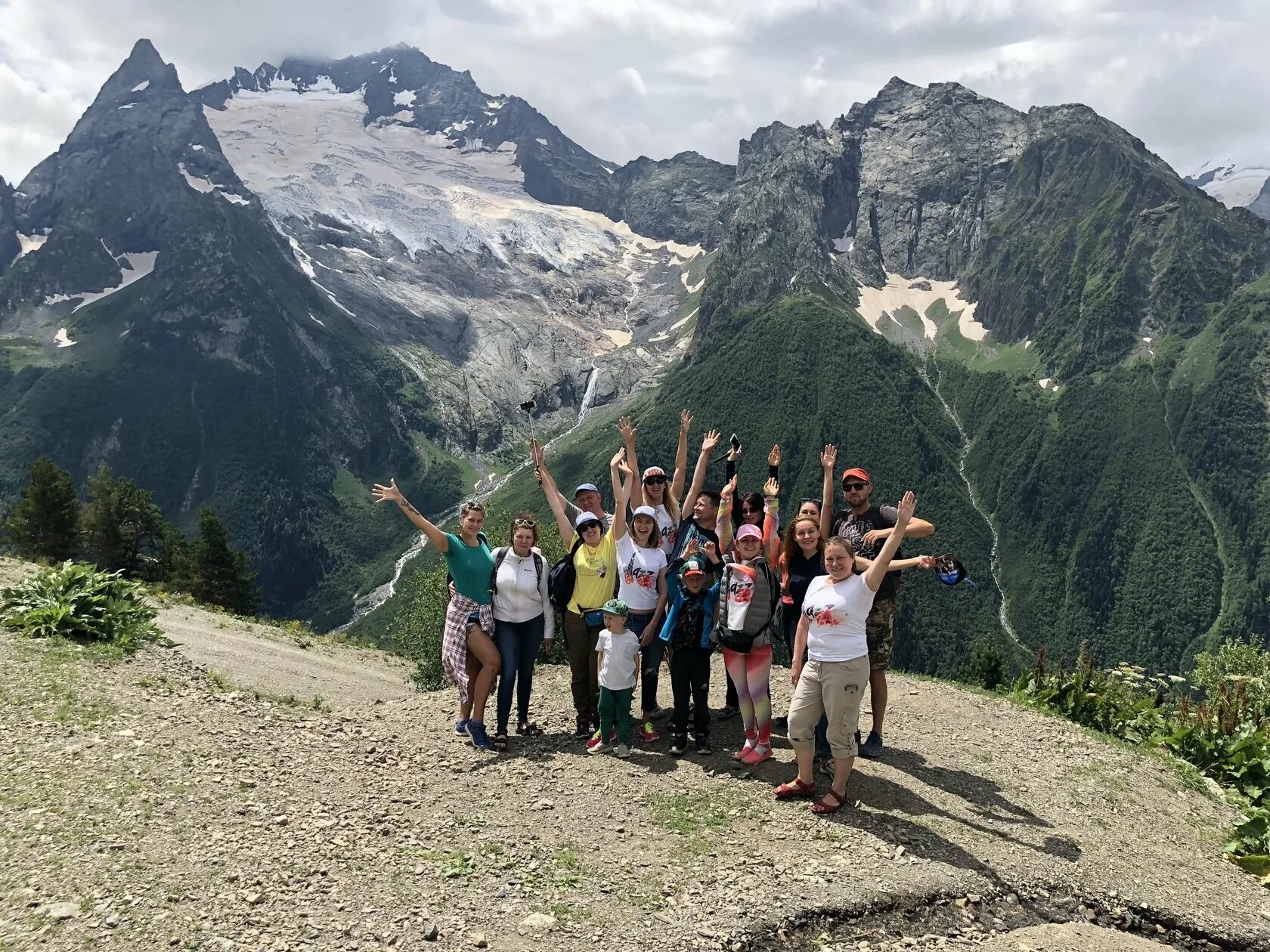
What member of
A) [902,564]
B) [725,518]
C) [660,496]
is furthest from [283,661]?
[902,564]

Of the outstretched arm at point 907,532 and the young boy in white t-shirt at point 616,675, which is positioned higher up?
the outstretched arm at point 907,532

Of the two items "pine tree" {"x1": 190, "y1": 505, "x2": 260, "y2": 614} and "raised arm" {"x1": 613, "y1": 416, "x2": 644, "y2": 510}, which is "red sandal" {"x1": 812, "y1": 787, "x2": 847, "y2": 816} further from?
"pine tree" {"x1": 190, "y1": 505, "x2": 260, "y2": 614}

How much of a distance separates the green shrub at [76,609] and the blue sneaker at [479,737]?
6.67m

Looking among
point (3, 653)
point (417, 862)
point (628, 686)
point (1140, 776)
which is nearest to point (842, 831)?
point (628, 686)

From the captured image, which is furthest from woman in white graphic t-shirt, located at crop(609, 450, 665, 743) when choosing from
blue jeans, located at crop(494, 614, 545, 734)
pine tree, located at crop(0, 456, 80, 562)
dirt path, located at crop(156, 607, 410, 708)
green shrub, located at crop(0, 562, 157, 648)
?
pine tree, located at crop(0, 456, 80, 562)

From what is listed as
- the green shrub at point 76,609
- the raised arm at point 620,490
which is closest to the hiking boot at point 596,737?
the raised arm at point 620,490

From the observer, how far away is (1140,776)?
12.6 m

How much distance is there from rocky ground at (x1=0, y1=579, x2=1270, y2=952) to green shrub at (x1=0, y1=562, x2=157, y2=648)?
85cm

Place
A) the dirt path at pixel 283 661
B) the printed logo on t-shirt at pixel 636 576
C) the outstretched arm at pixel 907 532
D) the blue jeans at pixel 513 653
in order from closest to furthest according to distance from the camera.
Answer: the outstretched arm at pixel 907 532 < the printed logo on t-shirt at pixel 636 576 < the blue jeans at pixel 513 653 < the dirt path at pixel 283 661

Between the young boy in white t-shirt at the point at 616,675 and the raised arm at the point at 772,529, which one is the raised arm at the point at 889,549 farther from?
the young boy in white t-shirt at the point at 616,675

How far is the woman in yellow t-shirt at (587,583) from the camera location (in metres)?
11.2

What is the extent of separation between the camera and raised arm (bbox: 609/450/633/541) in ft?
36.6

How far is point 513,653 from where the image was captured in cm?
1142

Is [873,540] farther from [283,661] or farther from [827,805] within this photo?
[283,661]
